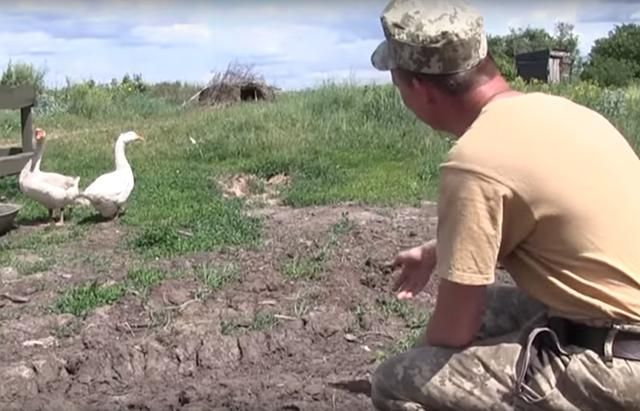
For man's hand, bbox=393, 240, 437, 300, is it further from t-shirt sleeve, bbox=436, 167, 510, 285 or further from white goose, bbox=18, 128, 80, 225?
white goose, bbox=18, 128, 80, 225

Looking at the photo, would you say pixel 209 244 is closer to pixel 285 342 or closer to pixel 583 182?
pixel 285 342

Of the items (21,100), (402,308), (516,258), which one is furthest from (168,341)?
(21,100)

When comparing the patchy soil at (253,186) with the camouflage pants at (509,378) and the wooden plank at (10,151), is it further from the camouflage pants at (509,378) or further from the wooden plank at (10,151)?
the camouflage pants at (509,378)

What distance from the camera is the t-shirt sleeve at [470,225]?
2768 millimetres

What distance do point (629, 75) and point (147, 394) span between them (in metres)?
39.5

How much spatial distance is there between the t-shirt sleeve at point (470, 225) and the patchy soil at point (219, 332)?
1697mm

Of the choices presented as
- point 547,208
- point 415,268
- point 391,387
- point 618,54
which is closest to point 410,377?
point 391,387

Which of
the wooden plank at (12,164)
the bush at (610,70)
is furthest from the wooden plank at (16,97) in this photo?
the bush at (610,70)

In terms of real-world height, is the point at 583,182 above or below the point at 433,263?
above

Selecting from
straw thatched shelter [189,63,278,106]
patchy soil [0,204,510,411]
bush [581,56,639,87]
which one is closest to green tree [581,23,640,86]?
bush [581,56,639,87]

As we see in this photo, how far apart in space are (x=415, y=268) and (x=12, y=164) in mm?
7384

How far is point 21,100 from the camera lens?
423 inches

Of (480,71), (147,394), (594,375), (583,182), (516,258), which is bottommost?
(147,394)

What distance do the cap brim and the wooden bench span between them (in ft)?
24.9
